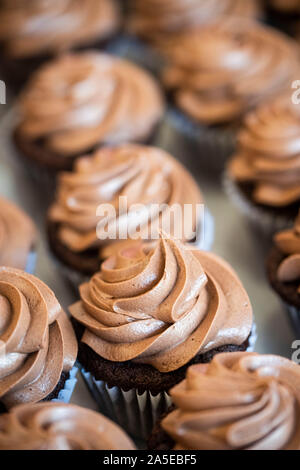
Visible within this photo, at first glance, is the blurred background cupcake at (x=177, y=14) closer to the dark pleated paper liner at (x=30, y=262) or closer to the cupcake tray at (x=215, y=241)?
the cupcake tray at (x=215, y=241)

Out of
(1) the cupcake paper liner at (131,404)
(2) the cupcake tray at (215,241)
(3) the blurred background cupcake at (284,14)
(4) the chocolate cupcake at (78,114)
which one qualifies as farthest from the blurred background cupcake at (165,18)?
(1) the cupcake paper liner at (131,404)

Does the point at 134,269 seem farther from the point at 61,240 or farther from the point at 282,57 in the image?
the point at 282,57

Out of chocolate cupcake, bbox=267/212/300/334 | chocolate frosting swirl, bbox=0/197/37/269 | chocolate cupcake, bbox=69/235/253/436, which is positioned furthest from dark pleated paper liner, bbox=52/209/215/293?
chocolate cupcake, bbox=69/235/253/436

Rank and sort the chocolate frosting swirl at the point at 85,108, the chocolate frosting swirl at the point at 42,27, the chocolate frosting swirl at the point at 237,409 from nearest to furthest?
the chocolate frosting swirl at the point at 237,409, the chocolate frosting swirl at the point at 85,108, the chocolate frosting swirl at the point at 42,27

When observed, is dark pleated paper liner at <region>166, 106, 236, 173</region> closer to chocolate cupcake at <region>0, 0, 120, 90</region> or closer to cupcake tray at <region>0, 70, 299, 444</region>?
cupcake tray at <region>0, 70, 299, 444</region>

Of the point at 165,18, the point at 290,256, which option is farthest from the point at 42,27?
the point at 290,256

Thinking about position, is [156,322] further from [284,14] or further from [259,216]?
[284,14]
